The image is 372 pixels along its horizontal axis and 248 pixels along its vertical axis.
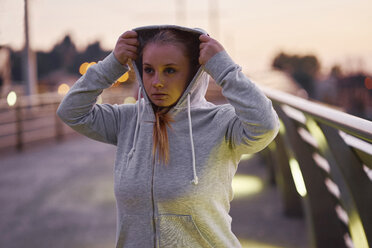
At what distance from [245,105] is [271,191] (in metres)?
3.80

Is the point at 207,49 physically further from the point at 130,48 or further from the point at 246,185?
the point at 246,185

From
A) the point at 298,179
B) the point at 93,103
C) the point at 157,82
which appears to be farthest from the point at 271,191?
the point at 157,82

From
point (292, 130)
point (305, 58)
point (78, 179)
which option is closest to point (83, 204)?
point (78, 179)

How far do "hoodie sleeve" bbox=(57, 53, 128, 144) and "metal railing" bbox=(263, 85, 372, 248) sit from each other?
797 mm

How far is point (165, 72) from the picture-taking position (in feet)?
5.54

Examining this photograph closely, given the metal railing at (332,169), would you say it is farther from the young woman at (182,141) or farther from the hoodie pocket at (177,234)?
the hoodie pocket at (177,234)

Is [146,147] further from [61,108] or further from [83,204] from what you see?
[83,204]

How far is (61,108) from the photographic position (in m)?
1.86

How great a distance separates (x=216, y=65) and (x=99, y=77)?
495mm

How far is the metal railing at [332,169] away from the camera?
159 centimetres

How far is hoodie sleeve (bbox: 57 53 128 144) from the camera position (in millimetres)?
1835

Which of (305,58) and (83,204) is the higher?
(83,204)

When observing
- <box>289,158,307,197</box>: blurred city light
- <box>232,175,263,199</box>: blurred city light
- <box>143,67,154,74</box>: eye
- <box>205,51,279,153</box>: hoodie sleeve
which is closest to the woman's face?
<box>143,67,154,74</box>: eye

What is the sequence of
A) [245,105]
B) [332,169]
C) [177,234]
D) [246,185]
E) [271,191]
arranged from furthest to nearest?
[246,185] → [271,191] → [332,169] → [177,234] → [245,105]
